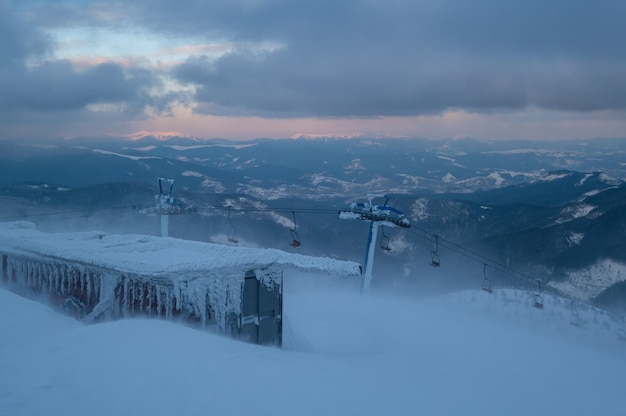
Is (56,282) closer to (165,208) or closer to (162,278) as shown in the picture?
(162,278)

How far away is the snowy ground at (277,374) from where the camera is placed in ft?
21.0

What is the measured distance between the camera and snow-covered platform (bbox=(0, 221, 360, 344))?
448 inches

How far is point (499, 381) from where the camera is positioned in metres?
11.8

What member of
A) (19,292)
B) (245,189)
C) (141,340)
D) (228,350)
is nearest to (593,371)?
(228,350)

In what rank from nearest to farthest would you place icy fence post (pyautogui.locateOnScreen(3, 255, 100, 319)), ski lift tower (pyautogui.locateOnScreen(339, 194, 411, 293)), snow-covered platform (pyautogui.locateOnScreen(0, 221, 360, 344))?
snow-covered platform (pyautogui.locateOnScreen(0, 221, 360, 344)) < icy fence post (pyautogui.locateOnScreen(3, 255, 100, 319)) < ski lift tower (pyautogui.locateOnScreen(339, 194, 411, 293))

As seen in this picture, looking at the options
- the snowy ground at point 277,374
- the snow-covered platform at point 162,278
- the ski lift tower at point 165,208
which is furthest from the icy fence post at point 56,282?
the ski lift tower at point 165,208

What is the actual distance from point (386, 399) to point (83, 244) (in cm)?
1152

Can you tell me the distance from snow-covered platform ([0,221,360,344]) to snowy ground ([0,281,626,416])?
45.8 inches

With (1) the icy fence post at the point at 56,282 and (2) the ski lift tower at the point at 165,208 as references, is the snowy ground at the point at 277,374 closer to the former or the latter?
(1) the icy fence post at the point at 56,282

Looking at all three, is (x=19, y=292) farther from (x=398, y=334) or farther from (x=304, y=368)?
(x=398, y=334)

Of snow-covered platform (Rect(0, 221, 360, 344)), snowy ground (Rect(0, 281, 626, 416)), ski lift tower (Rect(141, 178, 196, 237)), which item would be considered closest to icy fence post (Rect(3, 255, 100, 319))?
snow-covered platform (Rect(0, 221, 360, 344))

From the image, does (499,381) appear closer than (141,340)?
No

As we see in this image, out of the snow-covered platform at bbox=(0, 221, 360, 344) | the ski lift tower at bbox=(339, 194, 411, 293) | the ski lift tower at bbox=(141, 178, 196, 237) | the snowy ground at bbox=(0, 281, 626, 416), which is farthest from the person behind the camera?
the ski lift tower at bbox=(141, 178, 196, 237)

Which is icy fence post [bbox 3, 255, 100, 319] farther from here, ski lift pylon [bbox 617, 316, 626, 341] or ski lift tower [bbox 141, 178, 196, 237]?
ski lift pylon [bbox 617, 316, 626, 341]
